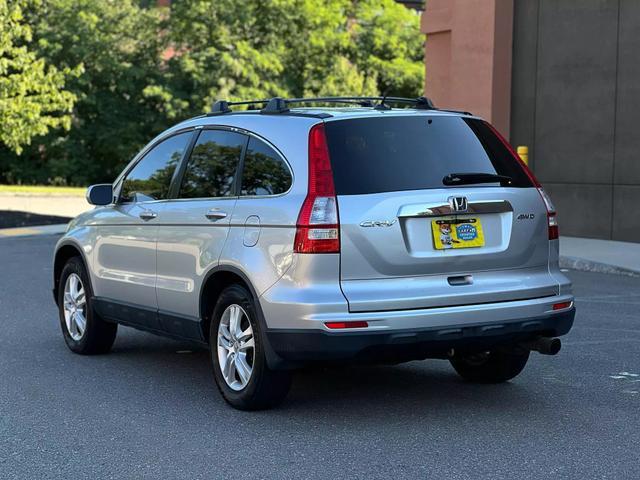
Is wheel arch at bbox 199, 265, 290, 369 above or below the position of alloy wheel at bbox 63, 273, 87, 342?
above

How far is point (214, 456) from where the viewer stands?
565cm

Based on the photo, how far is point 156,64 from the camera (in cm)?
4175

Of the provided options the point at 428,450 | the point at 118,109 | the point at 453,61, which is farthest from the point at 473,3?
the point at 118,109

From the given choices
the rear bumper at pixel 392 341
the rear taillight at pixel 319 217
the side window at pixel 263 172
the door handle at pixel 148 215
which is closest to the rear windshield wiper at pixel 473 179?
the rear taillight at pixel 319 217

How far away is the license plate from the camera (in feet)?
20.5

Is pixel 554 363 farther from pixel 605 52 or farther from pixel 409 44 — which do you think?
pixel 409 44

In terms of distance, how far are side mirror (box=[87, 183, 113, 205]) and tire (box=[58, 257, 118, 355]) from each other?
65cm

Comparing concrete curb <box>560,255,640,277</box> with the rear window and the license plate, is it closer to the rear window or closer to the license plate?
the rear window

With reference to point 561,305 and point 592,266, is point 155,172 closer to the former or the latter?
point 561,305

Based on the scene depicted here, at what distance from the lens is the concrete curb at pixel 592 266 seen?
1475 centimetres

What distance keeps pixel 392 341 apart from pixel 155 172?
2.65m

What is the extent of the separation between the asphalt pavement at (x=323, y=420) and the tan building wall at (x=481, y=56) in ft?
41.8

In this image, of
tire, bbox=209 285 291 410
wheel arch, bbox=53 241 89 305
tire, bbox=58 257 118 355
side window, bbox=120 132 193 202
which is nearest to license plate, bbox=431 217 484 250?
tire, bbox=209 285 291 410

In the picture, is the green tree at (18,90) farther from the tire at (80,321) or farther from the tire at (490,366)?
the tire at (490,366)
